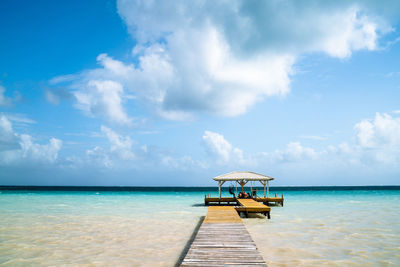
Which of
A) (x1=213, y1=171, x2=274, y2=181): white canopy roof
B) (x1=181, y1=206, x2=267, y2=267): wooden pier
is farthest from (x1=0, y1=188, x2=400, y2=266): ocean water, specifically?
(x1=213, y1=171, x2=274, y2=181): white canopy roof

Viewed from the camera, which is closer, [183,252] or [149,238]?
[183,252]

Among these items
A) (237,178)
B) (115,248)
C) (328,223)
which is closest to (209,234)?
(115,248)

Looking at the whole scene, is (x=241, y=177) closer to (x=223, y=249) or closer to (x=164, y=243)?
(x=164, y=243)

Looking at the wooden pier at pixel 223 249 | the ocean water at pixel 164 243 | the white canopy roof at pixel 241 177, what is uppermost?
the white canopy roof at pixel 241 177

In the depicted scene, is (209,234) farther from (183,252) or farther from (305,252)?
(305,252)

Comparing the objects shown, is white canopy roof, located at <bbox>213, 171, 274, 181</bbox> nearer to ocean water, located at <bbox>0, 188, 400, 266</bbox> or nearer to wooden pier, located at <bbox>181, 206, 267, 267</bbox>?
ocean water, located at <bbox>0, 188, 400, 266</bbox>

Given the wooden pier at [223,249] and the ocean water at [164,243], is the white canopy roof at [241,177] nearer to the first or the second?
the ocean water at [164,243]

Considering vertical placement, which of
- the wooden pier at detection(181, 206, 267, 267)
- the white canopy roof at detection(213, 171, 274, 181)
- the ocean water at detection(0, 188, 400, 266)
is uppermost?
the white canopy roof at detection(213, 171, 274, 181)

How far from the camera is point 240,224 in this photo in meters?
10.4

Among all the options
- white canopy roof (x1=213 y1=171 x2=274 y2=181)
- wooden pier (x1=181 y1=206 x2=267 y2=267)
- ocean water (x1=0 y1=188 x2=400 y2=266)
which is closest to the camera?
wooden pier (x1=181 y1=206 x2=267 y2=267)

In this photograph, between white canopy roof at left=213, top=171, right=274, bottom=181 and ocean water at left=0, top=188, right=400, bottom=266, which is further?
white canopy roof at left=213, top=171, right=274, bottom=181

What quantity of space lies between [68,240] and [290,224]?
11280 millimetres

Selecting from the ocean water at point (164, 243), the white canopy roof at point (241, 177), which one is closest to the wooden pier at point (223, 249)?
the ocean water at point (164, 243)

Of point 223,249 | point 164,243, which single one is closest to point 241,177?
point 164,243
